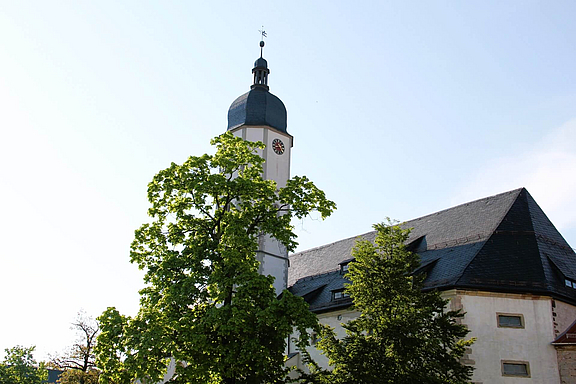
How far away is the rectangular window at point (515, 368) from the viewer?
18547 millimetres

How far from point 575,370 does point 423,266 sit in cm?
580

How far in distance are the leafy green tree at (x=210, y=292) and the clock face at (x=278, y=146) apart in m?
12.5

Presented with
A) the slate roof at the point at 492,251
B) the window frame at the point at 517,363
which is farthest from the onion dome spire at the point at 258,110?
the window frame at the point at 517,363

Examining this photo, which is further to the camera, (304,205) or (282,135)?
(282,135)

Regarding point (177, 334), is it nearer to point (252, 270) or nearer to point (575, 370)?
point (252, 270)

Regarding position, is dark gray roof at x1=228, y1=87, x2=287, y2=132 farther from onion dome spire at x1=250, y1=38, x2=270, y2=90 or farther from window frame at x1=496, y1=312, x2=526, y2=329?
window frame at x1=496, y1=312, x2=526, y2=329

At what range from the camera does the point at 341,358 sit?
15.7 meters

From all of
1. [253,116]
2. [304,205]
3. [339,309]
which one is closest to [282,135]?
[253,116]

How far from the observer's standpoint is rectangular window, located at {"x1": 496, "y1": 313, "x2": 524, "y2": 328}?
1925cm

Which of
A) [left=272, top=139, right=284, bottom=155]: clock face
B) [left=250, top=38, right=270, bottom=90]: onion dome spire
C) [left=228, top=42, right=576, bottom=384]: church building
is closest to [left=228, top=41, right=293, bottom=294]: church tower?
[left=272, top=139, right=284, bottom=155]: clock face

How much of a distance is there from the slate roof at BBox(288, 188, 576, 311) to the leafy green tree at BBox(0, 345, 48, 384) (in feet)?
36.6

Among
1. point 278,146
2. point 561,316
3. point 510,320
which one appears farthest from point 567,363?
point 278,146

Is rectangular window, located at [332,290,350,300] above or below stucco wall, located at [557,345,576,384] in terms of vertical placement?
above

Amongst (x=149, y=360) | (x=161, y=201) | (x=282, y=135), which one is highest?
(x=282, y=135)
